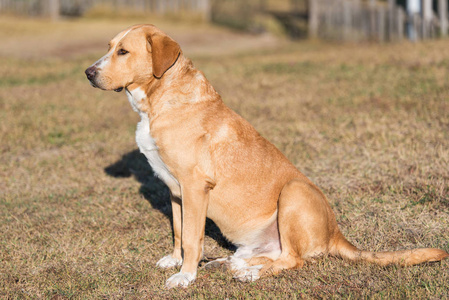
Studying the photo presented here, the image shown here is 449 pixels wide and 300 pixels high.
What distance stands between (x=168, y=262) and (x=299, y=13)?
28579 mm

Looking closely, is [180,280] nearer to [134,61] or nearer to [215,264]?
[215,264]

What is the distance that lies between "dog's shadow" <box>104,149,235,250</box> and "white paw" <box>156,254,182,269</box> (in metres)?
0.56

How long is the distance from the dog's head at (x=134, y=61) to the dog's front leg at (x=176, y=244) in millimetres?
1089

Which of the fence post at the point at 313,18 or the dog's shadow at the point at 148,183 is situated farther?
the fence post at the point at 313,18

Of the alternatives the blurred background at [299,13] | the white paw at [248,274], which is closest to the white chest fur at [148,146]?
the white paw at [248,274]

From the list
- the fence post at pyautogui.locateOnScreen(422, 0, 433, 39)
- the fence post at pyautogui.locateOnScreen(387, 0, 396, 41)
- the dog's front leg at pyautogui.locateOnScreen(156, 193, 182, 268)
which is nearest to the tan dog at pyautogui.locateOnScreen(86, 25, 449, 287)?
the dog's front leg at pyautogui.locateOnScreen(156, 193, 182, 268)

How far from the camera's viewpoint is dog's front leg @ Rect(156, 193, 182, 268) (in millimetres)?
4438

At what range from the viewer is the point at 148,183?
21.3 ft

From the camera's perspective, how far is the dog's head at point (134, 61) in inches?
157

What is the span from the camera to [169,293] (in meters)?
3.91

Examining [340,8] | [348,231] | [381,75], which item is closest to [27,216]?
[348,231]

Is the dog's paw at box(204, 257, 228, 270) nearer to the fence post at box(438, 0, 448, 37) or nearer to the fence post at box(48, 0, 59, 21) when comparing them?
the fence post at box(438, 0, 448, 37)

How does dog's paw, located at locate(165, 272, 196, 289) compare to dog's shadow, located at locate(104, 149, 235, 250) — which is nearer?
dog's paw, located at locate(165, 272, 196, 289)

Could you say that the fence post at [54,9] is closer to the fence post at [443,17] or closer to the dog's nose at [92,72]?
the fence post at [443,17]
